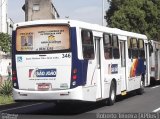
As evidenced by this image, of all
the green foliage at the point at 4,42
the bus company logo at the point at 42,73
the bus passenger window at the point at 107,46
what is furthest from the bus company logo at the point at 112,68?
the green foliage at the point at 4,42

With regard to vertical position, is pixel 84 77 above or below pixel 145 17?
below

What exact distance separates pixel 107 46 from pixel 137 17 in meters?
31.2

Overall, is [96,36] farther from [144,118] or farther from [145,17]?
Answer: [145,17]

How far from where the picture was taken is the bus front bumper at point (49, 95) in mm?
16000

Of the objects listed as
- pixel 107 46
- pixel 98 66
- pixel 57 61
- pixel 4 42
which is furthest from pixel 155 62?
pixel 57 61

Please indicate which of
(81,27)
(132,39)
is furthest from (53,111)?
(132,39)

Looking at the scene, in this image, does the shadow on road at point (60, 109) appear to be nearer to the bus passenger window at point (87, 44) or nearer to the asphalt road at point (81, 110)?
the asphalt road at point (81, 110)

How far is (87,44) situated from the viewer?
1700 cm

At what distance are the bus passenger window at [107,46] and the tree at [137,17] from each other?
2903cm

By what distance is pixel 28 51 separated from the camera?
1683 cm

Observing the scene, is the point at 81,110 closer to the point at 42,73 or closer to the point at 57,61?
the point at 42,73

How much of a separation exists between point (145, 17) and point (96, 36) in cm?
3360

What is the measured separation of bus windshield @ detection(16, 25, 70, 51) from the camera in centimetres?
1645

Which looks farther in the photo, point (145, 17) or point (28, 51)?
point (145, 17)
